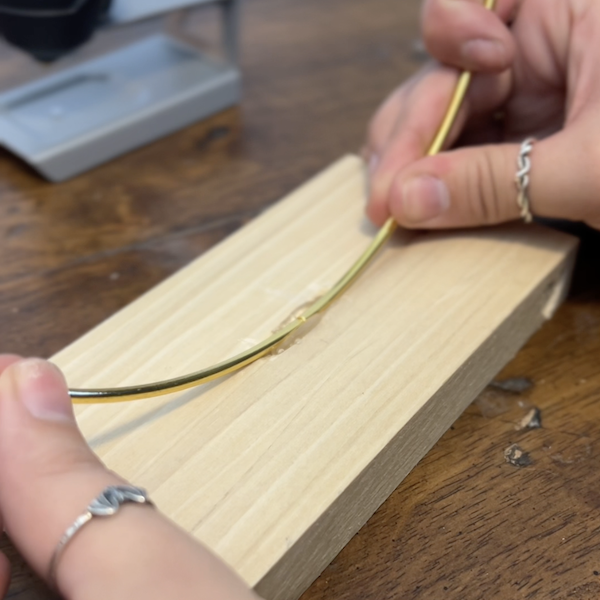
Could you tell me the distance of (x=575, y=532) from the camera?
45 cm

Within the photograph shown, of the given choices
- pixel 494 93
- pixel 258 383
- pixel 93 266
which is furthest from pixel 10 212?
pixel 494 93

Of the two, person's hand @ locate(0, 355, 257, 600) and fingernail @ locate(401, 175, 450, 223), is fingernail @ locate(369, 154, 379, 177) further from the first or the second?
person's hand @ locate(0, 355, 257, 600)

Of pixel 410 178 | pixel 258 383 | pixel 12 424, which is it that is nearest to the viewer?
pixel 12 424

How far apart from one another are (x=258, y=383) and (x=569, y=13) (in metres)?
0.44

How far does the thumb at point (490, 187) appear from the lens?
54 cm

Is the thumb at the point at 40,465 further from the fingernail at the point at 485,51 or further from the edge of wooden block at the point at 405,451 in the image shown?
the fingernail at the point at 485,51

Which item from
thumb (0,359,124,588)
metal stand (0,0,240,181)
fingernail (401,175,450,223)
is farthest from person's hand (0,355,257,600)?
metal stand (0,0,240,181)

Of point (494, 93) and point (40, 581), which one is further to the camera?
point (494, 93)

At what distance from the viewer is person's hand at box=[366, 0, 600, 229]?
55 centimetres

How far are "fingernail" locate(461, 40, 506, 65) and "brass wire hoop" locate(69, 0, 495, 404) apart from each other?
26mm

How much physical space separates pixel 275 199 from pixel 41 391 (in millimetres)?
438

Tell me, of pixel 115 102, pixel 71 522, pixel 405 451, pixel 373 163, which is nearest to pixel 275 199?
pixel 373 163

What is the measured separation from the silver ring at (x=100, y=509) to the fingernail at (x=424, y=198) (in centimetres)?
35

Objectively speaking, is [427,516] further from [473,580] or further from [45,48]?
[45,48]
